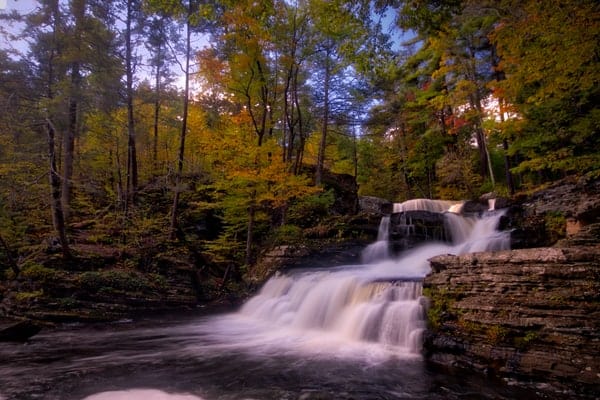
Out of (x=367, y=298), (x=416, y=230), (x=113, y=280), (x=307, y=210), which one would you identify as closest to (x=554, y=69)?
(x=367, y=298)

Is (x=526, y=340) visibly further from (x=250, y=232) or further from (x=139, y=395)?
(x=250, y=232)

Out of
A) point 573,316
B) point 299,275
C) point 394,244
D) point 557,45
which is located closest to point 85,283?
point 299,275

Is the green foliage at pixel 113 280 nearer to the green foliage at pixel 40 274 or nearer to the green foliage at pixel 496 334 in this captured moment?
the green foliage at pixel 40 274

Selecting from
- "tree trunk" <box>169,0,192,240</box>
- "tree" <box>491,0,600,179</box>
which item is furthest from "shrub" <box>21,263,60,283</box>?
"tree" <box>491,0,600,179</box>

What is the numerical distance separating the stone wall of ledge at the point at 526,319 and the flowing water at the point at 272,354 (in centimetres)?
39

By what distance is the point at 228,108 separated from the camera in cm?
1977

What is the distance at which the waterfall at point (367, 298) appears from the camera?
6.60 meters

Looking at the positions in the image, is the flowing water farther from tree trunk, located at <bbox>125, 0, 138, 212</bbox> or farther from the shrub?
tree trunk, located at <bbox>125, 0, 138, 212</bbox>

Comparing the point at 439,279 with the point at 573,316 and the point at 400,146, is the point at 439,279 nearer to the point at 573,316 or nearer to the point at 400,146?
the point at 573,316

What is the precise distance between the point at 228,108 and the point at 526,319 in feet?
58.9

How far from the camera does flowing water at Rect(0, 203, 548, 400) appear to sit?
4.66m

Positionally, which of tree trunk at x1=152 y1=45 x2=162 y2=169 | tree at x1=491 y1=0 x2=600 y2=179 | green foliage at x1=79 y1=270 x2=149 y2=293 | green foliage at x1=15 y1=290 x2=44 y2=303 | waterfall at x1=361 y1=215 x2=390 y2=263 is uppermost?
tree trunk at x1=152 y1=45 x2=162 y2=169

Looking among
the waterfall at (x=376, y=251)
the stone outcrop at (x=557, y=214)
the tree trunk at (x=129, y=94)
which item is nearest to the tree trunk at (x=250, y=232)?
the waterfall at (x=376, y=251)

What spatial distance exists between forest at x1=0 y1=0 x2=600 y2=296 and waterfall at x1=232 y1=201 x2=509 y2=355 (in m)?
2.61
